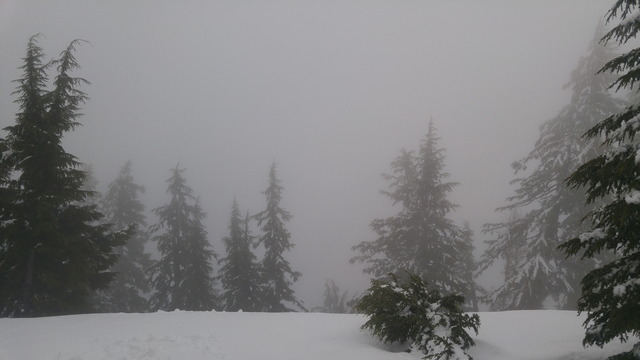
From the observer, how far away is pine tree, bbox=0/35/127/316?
11.0 metres

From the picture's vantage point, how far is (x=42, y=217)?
35.6 ft

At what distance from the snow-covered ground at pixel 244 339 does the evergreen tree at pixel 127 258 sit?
1924 cm

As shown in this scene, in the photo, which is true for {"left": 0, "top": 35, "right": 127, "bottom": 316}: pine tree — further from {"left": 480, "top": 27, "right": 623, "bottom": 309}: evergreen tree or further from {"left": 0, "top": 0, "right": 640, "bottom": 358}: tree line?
{"left": 480, "top": 27, "right": 623, "bottom": 309}: evergreen tree

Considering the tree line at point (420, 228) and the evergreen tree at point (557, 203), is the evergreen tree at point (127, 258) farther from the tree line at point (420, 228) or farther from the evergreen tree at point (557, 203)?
the evergreen tree at point (557, 203)

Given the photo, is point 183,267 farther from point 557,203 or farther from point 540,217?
point 557,203

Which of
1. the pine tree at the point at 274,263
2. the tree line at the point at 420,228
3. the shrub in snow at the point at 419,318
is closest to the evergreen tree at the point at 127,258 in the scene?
the tree line at the point at 420,228

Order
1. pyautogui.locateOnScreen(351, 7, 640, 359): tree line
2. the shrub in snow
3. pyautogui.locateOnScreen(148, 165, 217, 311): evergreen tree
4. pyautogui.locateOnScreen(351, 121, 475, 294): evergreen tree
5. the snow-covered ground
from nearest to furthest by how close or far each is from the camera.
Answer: the shrub in snow < the snow-covered ground < pyautogui.locateOnScreen(351, 7, 640, 359): tree line < pyautogui.locateOnScreen(351, 121, 475, 294): evergreen tree < pyautogui.locateOnScreen(148, 165, 217, 311): evergreen tree

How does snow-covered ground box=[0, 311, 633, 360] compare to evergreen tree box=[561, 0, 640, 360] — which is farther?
snow-covered ground box=[0, 311, 633, 360]

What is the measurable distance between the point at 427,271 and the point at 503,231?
4.42 metres

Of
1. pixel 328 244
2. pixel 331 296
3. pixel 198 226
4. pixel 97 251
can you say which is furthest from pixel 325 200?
pixel 97 251

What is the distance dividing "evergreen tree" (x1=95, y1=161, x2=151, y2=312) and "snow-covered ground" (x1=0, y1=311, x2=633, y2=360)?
19235mm

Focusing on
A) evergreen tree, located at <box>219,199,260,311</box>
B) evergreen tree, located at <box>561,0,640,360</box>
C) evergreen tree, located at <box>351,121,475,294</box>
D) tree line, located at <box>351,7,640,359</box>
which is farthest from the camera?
evergreen tree, located at <box>219,199,260,311</box>

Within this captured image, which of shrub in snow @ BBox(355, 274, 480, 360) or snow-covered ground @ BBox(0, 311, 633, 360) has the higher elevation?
shrub in snow @ BBox(355, 274, 480, 360)

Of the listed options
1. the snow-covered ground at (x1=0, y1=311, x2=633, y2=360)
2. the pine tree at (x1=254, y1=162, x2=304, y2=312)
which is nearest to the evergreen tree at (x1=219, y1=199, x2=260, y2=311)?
→ the pine tree at (x1=254, y1=162, x2=304, y2=312)
